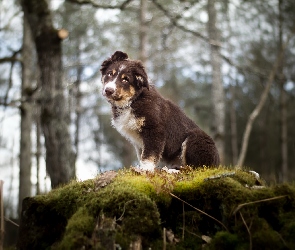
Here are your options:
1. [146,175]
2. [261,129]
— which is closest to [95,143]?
[261,129]

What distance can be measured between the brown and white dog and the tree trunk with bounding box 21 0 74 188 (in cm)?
253

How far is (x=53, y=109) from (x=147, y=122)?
10.8 feet

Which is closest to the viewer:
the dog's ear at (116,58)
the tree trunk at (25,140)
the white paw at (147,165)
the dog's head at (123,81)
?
the white paw at (147,165)

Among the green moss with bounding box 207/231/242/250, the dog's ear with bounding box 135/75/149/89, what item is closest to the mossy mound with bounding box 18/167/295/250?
the green moss with bounding box 207/231/242/250

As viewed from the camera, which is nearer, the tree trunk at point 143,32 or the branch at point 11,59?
the branch at point 11,59

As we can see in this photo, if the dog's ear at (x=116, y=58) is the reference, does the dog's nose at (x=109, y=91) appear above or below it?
below

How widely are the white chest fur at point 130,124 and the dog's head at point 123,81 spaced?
0.50ft

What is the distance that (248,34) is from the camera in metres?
23.3

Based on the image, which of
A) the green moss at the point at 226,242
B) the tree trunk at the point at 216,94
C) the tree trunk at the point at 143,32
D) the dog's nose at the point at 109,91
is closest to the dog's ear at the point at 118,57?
the dog's nose at the point at 109,91

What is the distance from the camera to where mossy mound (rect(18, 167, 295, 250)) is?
382cm

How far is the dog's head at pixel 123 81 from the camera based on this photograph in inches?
227

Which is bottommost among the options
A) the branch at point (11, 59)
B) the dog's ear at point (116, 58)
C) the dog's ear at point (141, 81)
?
the dog's ear at point (141, 81)

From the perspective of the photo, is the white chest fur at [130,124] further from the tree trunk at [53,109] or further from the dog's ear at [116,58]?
the tree trunk at [53,109]

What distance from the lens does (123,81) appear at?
5.86 metres
